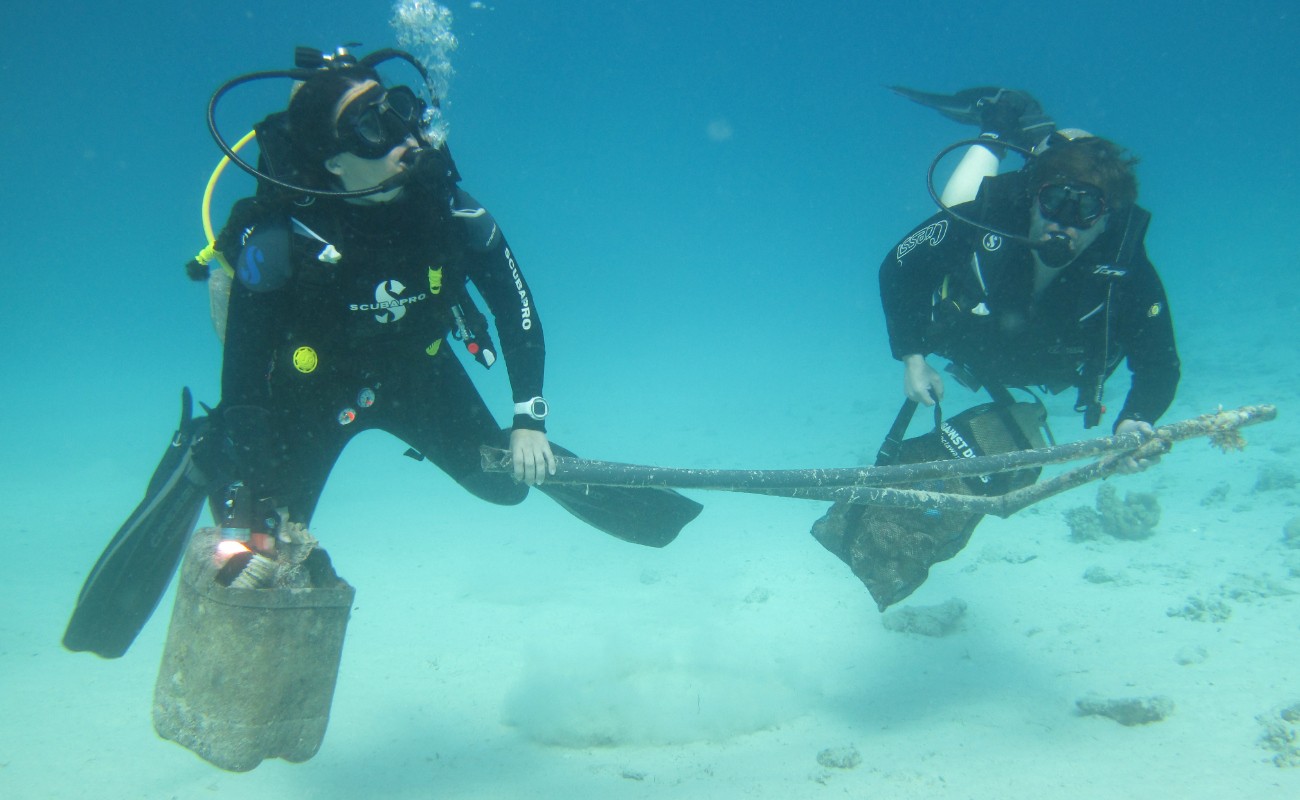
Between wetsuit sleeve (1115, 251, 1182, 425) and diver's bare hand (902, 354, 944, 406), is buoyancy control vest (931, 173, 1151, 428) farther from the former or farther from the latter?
diver's bare hand (902, 354, 944, 406)

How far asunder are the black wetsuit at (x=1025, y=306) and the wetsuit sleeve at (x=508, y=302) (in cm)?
278

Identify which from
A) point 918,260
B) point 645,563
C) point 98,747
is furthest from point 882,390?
point 98,747

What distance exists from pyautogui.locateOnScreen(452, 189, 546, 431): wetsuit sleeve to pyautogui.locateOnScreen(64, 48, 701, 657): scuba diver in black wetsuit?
13 millimetres

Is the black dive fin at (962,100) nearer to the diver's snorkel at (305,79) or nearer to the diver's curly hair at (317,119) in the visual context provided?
the diver's snorkel at (305,79)

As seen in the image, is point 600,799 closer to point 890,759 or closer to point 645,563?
point 890,759

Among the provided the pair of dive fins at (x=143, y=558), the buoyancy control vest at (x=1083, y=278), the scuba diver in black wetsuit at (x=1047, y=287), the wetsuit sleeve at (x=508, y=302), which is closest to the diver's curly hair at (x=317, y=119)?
A: the wetsuit sleeve at (x=508, y=302)

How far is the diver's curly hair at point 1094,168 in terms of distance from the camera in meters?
4.17

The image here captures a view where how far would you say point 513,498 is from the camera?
16.5 ft

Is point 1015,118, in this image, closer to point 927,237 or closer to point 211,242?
point 927,237

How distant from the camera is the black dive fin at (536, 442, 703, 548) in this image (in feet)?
16.5

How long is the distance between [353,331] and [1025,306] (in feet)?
15.5

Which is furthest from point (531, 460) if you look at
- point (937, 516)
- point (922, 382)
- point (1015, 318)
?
point (1015, 318)

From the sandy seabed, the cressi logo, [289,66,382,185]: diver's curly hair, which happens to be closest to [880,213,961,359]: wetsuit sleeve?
the cressi logo

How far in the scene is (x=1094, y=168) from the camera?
417 centimetres
